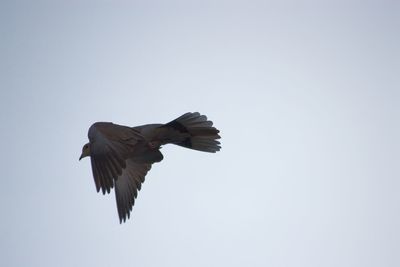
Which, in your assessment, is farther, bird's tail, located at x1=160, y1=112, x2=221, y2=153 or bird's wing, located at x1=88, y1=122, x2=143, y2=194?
bird's tail, located at x1=160, y1=112, x2=221, y2=153

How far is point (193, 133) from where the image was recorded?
37.3ft

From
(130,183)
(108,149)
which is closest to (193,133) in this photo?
(130,183)

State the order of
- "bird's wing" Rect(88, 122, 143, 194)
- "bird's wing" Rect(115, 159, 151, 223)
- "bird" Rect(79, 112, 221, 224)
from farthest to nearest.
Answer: "bird's wing" Rect(115, 159, 151, 223) < "bird" Rect(79, 112, 221, 224) < "bird's wing" Rect(88, 122, 143, 194)

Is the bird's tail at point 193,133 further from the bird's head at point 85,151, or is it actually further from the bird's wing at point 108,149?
the bird's head at point 85,151

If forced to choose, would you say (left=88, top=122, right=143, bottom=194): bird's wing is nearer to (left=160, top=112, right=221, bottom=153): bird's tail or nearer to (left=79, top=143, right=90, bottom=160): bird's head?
(left=160, top=112, right=221, bottom=153): bird's tail

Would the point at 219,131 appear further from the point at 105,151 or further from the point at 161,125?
the point at 105,151

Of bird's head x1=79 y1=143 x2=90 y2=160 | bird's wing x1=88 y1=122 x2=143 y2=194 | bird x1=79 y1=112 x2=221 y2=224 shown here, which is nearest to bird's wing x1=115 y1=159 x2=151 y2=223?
bird x1=79 y1=112 x2=221 y2=224

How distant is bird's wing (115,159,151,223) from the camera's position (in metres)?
11.3

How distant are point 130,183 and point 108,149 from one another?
1.82m

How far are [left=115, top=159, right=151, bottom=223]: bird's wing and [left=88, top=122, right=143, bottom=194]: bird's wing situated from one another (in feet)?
3.91

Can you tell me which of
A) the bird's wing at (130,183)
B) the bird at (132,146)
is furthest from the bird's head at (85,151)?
the bird's wing at (130,183)

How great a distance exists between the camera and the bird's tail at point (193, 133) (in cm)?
1103

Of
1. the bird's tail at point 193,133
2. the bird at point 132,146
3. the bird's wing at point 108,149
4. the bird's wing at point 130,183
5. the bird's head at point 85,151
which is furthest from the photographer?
the bird's head at point 85,151

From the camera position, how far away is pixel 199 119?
11336 mm
